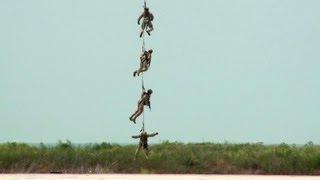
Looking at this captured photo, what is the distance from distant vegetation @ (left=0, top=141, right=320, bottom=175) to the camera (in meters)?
18.3

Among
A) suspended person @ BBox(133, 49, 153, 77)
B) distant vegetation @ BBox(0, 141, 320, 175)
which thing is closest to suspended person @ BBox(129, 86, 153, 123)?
suspended person @ BBox(133, 49, 153, 77)

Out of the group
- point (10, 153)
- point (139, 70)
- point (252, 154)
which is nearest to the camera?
point (139, 70)

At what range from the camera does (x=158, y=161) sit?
1912 cm

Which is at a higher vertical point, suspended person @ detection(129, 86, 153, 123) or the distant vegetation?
the distant vegetation

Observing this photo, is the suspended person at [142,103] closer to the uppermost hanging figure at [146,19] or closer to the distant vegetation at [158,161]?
the uppermost hanging figure at [146,19]

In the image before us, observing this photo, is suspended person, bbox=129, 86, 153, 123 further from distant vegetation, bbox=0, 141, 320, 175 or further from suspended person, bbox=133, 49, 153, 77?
distant vegetation, bbox=0, 141, 320, 175

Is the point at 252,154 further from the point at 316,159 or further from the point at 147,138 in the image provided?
the point at 147,138

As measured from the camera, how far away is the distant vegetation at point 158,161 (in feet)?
60.1

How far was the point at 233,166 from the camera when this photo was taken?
Answer: 2027 centimetres

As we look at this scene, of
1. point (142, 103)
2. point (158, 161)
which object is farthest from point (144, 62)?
point (158, 161)

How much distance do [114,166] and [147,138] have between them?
37.6ft

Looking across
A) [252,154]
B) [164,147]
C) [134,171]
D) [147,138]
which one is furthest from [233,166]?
[147,138]

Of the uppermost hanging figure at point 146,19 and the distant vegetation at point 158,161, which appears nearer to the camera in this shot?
the uppermost hanging figure at point 146,19

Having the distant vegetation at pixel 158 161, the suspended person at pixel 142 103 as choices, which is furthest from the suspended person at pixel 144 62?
the distant vegetation at pixel 158 161
